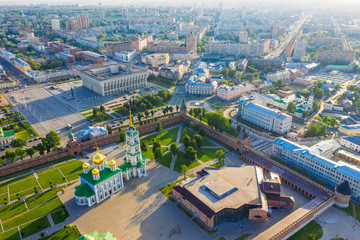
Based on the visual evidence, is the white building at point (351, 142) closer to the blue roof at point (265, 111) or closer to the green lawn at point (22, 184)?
the blue roof at point (265, 111)

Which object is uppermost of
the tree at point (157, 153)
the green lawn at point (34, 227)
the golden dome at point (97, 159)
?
the golden dome at point (97, 159)

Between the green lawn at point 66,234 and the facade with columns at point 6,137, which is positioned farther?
the facade with columns at point 6,137

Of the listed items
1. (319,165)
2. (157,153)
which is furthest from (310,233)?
(157,153)

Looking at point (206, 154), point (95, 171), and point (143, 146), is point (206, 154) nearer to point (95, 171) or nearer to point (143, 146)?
point (143, 146)

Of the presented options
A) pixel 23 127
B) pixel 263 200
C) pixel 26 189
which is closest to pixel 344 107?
pixel 263 200

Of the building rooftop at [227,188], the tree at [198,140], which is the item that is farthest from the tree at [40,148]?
the tree at [198,140]

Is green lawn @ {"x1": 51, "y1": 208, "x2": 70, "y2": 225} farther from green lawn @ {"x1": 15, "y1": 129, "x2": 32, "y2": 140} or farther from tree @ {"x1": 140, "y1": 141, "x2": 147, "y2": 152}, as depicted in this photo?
green lawn @ {"x1": 15, "y1": 129, "x2": 32, "y2": 140}
